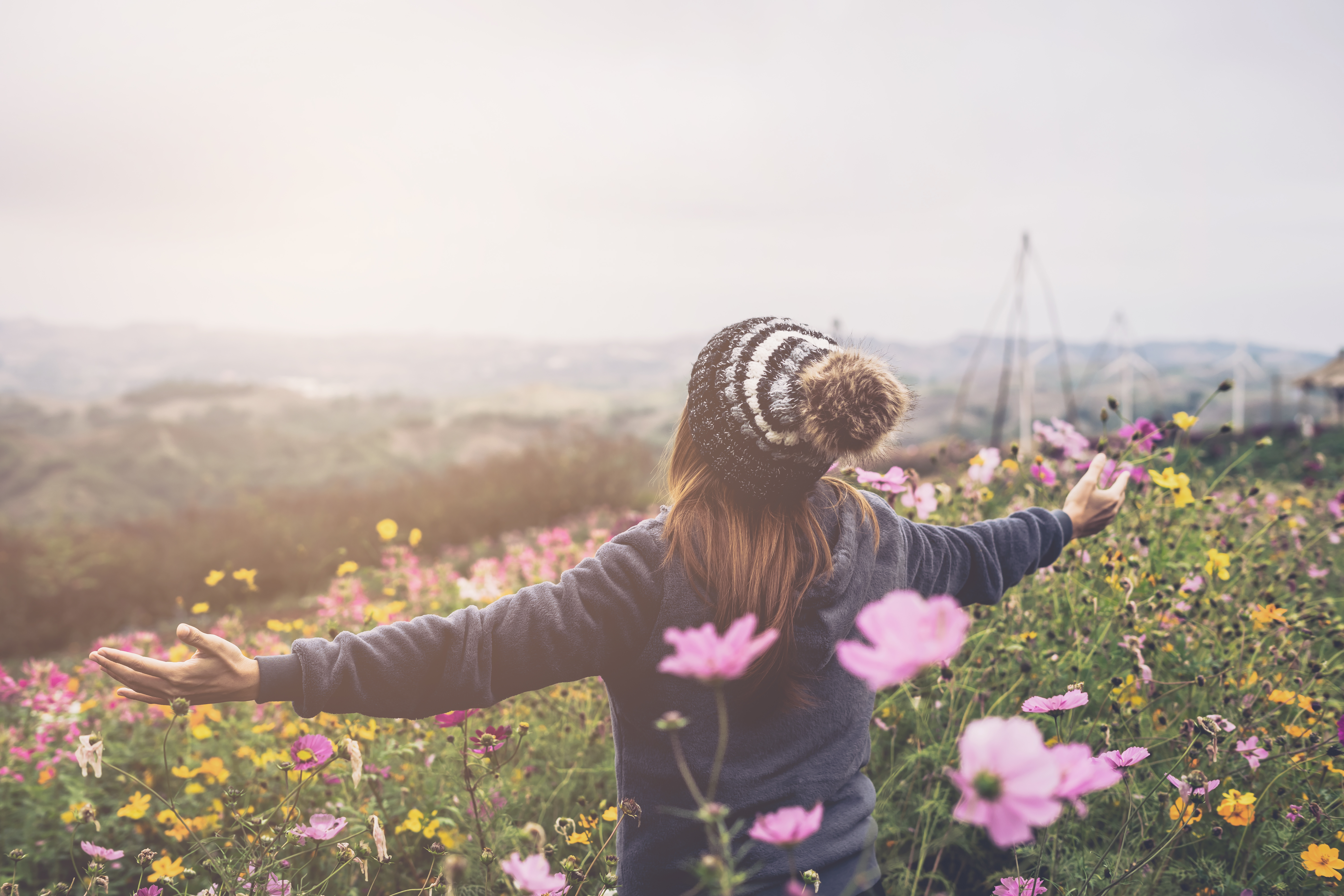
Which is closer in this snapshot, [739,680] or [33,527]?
[739,680]

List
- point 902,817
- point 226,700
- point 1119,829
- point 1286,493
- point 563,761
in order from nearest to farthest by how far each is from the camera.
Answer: point 226,700
point 1119,829
point 902,817
point 563,761
point 1286,493

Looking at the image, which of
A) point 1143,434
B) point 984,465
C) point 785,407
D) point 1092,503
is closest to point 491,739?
point 785,407

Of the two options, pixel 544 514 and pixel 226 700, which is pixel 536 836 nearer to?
pixel 226 700

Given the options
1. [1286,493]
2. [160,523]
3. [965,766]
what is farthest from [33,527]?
[1286,493]

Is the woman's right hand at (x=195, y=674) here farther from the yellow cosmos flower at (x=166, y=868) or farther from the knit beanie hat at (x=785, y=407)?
the knit beanie hat at (x=785, y=407)

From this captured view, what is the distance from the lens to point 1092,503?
1.79m

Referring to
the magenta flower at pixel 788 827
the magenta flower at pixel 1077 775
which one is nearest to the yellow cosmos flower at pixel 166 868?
the magenta flower at pixel 788 827

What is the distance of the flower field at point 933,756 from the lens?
4.47ft

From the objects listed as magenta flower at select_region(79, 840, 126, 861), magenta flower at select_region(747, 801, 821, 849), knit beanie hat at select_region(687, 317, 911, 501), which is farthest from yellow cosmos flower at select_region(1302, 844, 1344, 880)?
magenta flower at select_region(79, 840, 126, 861)

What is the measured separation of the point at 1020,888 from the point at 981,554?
0.67 metres

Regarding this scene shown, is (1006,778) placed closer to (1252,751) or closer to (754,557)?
(754,557)

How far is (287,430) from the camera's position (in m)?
16.6

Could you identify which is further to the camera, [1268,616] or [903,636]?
[1268,616]

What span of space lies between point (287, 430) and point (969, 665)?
1783 centimetres
